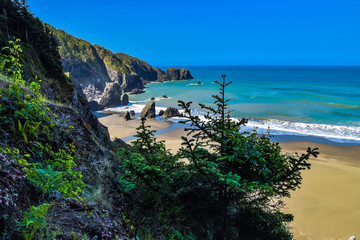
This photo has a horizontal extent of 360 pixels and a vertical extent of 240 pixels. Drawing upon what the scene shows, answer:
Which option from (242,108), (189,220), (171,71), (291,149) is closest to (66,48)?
(171,71)

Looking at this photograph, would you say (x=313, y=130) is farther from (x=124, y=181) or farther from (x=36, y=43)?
(x=36, y=43)

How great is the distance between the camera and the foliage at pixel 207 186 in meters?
4.21

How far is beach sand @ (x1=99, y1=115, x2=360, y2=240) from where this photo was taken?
31.6 feet

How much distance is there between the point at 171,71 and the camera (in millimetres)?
120125

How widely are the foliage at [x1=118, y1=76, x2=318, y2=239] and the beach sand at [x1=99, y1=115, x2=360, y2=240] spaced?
6.49m

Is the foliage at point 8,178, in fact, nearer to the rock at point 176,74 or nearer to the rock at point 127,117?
the rock at point 127,117

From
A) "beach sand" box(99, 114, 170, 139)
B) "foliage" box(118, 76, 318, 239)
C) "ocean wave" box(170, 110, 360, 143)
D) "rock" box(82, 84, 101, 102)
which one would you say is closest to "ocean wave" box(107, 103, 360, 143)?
"ocean wave" box(170, 110, 360, 143)

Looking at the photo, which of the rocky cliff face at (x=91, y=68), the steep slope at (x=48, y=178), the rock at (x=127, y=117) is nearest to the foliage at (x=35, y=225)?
the steep slope at (x=48, y=178)

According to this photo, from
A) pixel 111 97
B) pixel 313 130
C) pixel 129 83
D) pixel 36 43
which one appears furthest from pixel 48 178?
pixel 129 83

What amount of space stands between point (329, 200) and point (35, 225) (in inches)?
597

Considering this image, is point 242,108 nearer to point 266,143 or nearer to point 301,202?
point 301,202

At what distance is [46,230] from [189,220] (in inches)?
132

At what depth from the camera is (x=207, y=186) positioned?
452 centimetres

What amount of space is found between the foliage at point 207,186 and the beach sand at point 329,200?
21.3ft
